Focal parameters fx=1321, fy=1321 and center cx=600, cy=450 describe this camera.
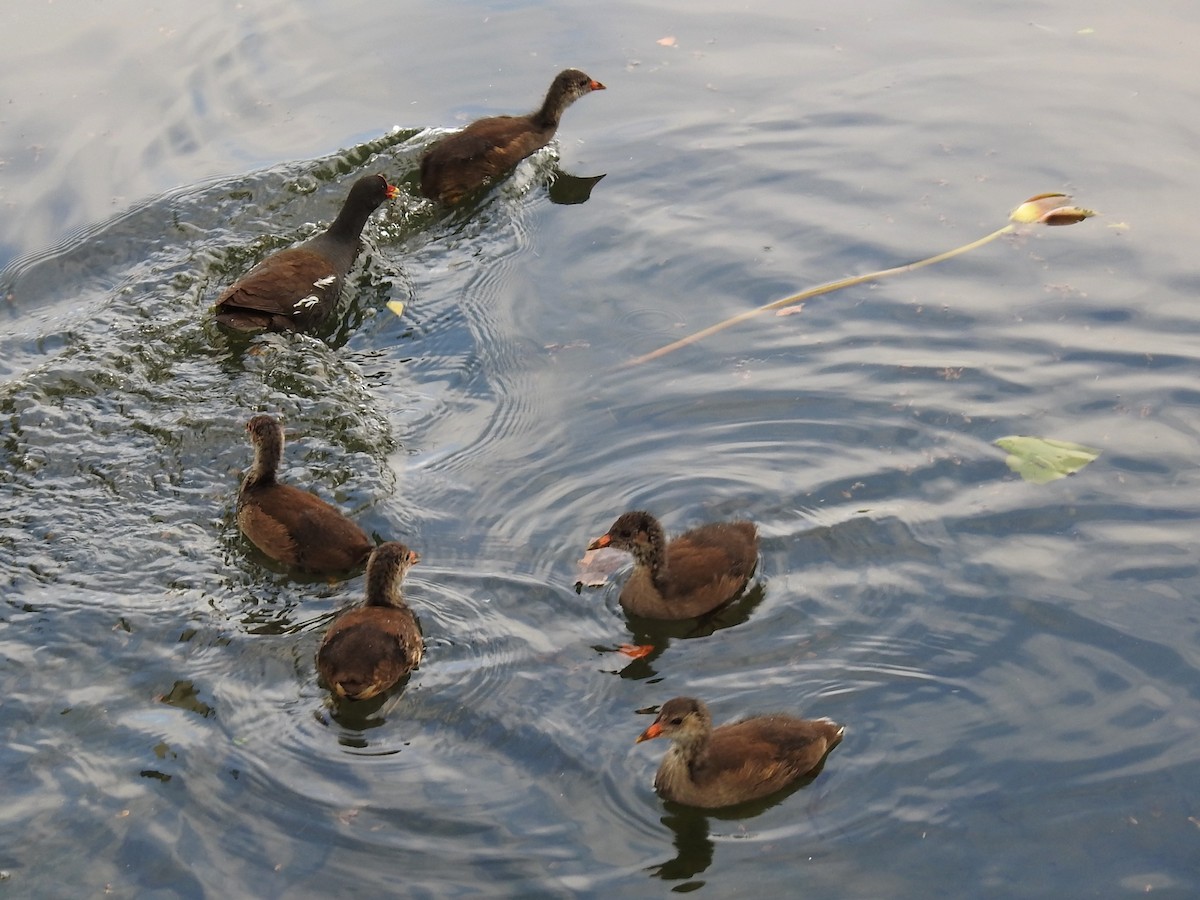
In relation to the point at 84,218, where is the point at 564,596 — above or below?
below

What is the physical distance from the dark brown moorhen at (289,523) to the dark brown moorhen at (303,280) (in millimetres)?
1718

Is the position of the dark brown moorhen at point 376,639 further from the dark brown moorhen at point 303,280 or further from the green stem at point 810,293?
the dark brown moorhen at point 303,280

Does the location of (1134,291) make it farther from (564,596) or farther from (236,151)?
(236,151)

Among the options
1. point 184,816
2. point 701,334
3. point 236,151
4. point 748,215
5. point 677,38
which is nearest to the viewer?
point 184,816

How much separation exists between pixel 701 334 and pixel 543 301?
1.22 m

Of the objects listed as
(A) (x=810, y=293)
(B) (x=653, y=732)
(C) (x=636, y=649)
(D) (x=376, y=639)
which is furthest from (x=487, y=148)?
(B) (x=653, y=732)

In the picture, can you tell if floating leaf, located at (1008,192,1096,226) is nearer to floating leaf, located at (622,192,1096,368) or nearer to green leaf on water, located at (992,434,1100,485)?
floating leaf, located at (622,192,1096,368)

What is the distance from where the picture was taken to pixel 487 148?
11.0 meters

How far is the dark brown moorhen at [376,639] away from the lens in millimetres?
6086

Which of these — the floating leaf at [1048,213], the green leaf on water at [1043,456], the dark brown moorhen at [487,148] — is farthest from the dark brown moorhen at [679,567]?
the dark brown moorhen at [487,148]

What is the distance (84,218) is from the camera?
10.6 meters

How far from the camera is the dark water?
5602 mm

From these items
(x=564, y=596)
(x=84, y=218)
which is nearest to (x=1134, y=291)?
(x=564, y=596)

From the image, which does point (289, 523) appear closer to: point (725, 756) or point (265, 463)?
point (265, 463)
